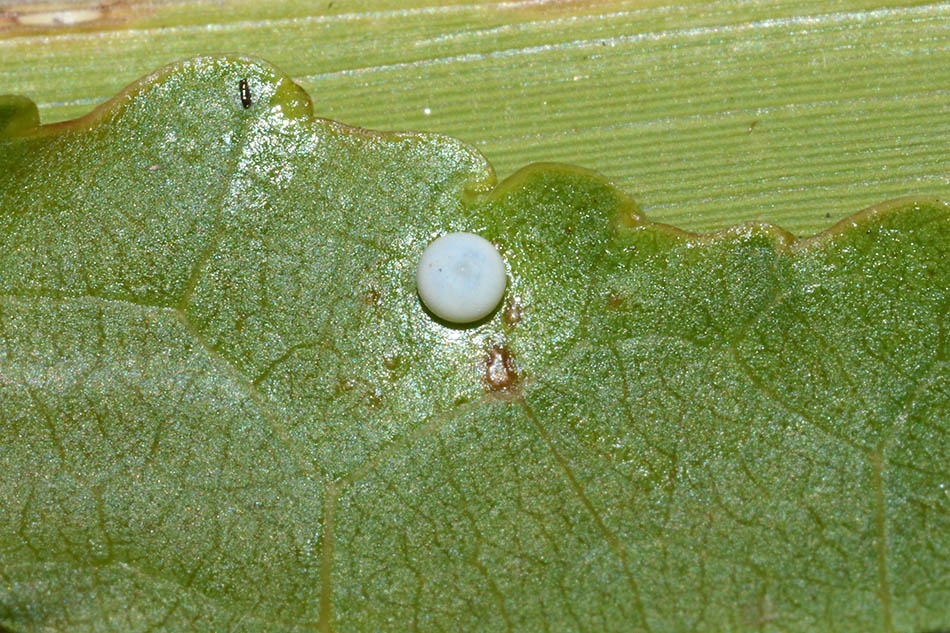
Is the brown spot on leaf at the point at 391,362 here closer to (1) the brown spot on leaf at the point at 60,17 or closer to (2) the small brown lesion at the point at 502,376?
(2) the small brown lesion at the point at 502,376

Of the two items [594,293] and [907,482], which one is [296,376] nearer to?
[594,293]

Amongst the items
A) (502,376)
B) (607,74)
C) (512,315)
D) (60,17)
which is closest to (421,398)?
(502,376)

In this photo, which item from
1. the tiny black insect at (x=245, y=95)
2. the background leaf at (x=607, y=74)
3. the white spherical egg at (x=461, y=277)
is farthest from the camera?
the background leaf at (x=607, y=74)

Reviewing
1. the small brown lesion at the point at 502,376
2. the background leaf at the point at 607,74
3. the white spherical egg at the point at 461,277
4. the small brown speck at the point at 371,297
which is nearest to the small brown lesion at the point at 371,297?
the small brown speck at the point at 371,297

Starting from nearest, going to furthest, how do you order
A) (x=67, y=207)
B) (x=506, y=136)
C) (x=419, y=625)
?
(x=419, y=625) → (x=67, y=207) → (x=506, y=136)

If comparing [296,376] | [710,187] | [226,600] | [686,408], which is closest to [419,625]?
[226,600]

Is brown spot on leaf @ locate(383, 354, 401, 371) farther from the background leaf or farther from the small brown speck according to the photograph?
the background leaf

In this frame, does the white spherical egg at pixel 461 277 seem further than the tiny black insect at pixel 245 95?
No
